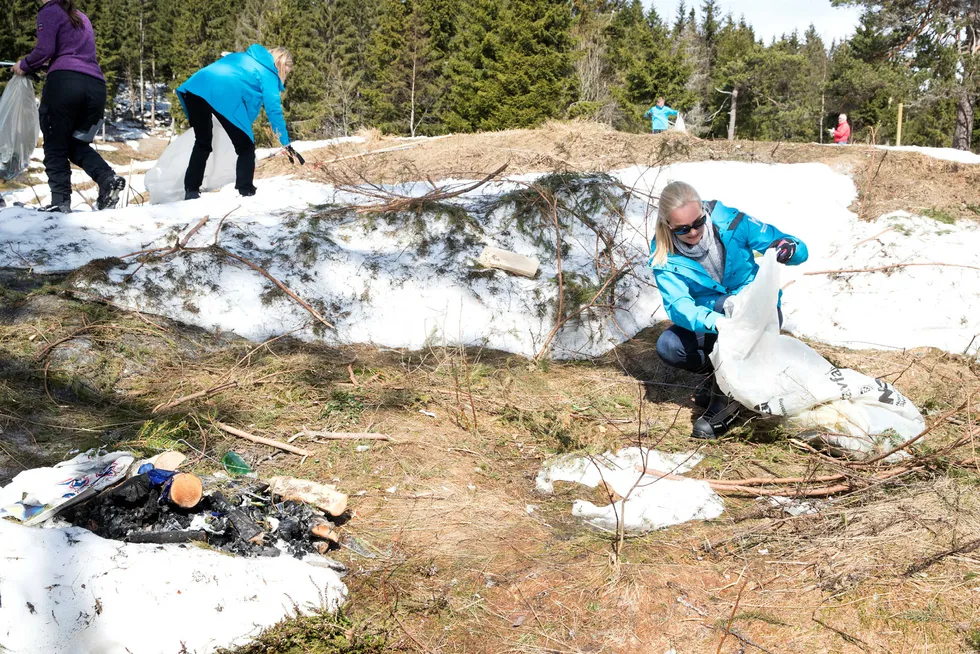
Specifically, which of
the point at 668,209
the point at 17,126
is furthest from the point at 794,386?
the point at 17,126

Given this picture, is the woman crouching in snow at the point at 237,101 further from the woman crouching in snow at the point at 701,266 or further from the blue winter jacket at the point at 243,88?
the woman crouching in snow at the point at 701,266

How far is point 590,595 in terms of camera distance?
2094 mm

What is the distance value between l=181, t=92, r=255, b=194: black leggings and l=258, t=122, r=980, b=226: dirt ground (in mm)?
829

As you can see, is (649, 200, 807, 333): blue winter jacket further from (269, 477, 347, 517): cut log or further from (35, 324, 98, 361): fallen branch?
(35, 324, 98, 361): fallen branch

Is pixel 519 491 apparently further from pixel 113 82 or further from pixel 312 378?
pixel 113 82

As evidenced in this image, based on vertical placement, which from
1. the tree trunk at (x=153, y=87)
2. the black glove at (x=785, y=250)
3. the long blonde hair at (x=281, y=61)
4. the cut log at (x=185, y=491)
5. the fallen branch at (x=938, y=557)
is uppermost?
the tree trunk at (x=153, y=87)

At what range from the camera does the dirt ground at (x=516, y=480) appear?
6.35ft

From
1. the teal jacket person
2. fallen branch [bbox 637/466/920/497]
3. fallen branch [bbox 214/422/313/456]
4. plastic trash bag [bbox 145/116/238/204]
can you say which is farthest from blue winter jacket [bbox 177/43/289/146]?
the teal jacket person

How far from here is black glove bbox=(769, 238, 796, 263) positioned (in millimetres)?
3006

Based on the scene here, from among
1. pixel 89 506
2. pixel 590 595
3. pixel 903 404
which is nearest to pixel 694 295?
pixel 903 404

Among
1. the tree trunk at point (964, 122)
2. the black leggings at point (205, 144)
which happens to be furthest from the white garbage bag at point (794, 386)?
the tree trunk at point (964, 122)

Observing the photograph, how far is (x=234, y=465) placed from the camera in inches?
109

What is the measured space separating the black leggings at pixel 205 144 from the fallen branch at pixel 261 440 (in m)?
3.05

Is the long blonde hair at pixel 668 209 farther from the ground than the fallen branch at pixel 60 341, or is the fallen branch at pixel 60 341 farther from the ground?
the long blonde hair at pixel 668 209
